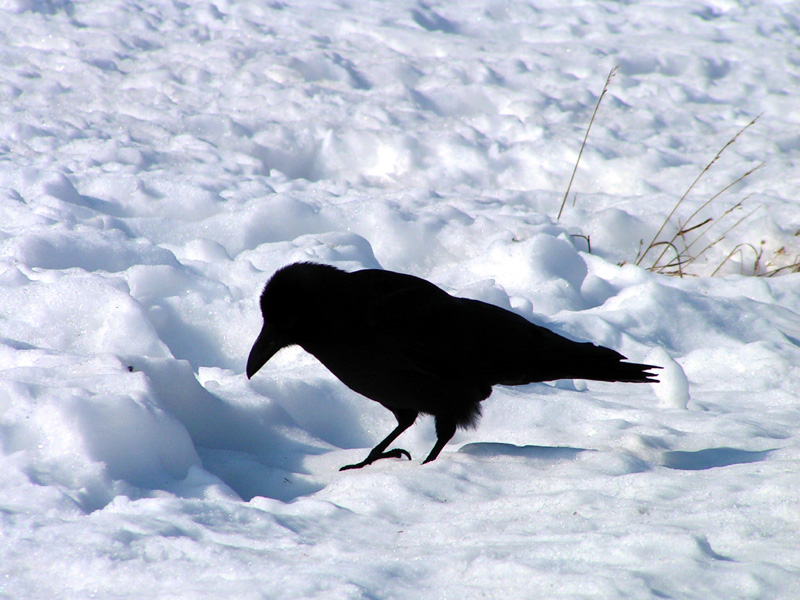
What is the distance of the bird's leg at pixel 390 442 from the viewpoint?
9.53 ft

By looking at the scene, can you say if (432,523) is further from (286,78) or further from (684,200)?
(286,78)

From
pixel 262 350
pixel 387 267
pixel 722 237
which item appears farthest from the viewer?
pixel 722 237

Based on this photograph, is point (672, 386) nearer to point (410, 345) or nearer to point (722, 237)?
point (410, 345)

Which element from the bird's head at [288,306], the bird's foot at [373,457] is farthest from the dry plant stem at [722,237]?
the bird's head at [288,306]

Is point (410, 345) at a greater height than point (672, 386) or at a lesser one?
greater

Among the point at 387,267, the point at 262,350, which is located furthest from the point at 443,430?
the point at 387,267

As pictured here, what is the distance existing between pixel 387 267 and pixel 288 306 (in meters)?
2.11

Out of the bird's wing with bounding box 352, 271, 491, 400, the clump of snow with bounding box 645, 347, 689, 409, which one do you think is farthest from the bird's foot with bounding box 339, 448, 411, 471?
the clump of snow with bounding box 645, 347, 689, 409

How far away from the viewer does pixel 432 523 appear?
225 centimetres

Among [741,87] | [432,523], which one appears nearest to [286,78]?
[741,87]

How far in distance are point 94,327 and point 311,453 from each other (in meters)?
1.24

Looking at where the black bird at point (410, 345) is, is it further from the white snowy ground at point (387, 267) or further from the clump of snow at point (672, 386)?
the clump of snow at point (672, 386)

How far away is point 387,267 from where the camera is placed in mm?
5043

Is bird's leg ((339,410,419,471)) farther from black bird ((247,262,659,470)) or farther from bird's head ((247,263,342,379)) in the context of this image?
bird's head ((247,263,342,379))
